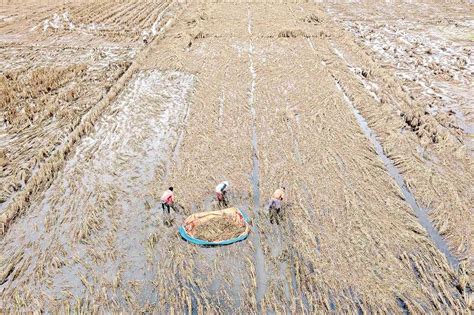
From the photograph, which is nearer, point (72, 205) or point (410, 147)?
point (72, 205)

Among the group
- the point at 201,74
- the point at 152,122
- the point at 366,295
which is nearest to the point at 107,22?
the point at 201,74

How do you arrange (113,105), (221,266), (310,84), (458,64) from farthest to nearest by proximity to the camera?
(458,64) < (310,84) < (113,105) < (221,266)

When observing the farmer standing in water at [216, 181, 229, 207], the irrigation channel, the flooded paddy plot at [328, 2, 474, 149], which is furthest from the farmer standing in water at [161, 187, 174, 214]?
the flooded paddy plot at [328, 2, 474, 149]

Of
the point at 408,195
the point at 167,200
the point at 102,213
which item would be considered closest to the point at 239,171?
the point at 167,200

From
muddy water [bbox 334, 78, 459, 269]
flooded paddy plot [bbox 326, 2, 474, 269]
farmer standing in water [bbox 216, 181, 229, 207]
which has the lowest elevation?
muddy water [bbox 334, 78, 459, 269]

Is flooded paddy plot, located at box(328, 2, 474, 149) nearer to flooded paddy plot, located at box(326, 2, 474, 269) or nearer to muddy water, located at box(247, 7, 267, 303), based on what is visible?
flooded paddy plot, located at box(326, 2, 474, 269)

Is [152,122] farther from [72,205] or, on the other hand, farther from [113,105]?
[72,205]
